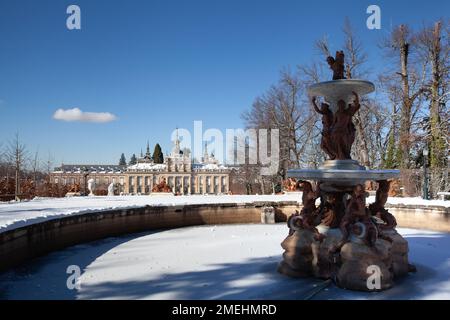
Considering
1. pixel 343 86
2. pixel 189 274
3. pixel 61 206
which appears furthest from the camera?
pixel 61 206

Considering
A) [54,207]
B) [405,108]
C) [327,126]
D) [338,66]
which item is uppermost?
[405,108]

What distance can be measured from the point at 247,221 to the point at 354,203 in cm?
939

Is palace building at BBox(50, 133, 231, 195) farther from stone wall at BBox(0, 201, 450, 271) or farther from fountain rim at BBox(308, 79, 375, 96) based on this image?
fountain rim at BBox(308, 79, 375, 96)

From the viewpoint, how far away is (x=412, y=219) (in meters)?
14.1

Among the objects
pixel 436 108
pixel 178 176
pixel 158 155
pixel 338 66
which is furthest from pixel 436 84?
pixel 158 155

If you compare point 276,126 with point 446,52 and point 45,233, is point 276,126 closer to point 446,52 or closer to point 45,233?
point 446,52

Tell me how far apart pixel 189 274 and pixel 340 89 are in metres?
4.82

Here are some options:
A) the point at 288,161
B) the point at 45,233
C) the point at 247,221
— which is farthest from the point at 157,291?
the point at 288,161

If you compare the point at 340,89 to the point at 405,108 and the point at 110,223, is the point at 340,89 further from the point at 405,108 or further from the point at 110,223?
the point at 405,108

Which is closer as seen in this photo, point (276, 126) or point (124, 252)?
point (124, 252)

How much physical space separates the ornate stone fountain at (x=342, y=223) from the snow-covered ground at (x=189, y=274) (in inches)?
12.2

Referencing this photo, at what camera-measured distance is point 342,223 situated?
6812 millimetres

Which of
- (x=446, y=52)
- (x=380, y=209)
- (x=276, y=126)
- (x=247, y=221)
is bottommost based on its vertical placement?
(x=247, y=221)

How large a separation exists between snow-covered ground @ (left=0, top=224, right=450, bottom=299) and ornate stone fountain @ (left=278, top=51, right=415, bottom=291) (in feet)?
1.01
